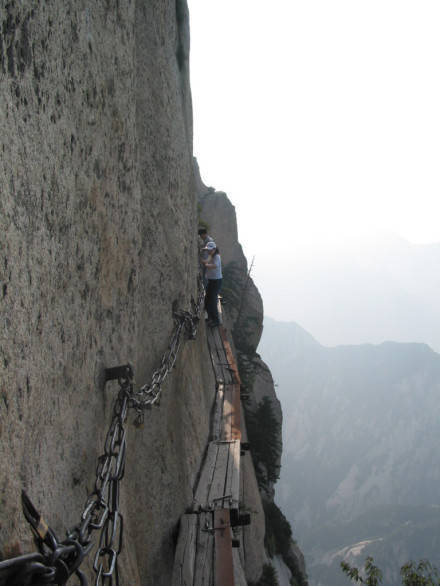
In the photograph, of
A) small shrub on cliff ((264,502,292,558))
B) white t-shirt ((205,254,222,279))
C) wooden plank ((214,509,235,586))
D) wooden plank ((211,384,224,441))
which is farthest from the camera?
small shrub on cliff ((264,502,292,558))

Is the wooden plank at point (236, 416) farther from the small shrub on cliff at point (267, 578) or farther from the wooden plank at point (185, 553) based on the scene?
the small shrub on cliff at point (267, 578)

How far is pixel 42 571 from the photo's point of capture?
2125mm

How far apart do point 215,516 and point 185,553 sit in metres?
0.92

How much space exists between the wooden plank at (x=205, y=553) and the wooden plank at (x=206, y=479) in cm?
33

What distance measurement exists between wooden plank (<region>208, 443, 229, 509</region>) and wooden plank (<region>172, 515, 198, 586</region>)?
68 centimetres

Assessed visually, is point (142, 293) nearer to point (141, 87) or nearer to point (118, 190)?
point (118, 190)

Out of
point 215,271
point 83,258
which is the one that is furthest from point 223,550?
point 215,271

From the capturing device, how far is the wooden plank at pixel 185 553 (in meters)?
6.02

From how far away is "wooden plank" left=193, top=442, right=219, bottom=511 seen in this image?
752cm

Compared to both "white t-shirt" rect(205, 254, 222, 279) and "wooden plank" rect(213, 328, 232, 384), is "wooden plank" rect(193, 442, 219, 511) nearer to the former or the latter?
"wooden plank" rect(213, 328, 232, 384)

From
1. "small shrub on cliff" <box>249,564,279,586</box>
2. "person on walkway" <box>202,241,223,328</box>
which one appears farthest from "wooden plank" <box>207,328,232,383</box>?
"small shrub on cliff" <box>249,564,279,586</box>

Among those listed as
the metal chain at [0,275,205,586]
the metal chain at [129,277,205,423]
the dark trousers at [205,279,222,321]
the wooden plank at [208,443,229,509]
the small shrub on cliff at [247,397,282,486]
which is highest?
the dark trousers at [205,279,222,321]

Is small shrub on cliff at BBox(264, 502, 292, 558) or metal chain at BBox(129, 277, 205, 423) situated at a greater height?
metal chain at BBox(129, 277, 205, 423)

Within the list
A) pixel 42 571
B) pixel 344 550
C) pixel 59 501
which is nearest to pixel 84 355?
pixel 59 501
